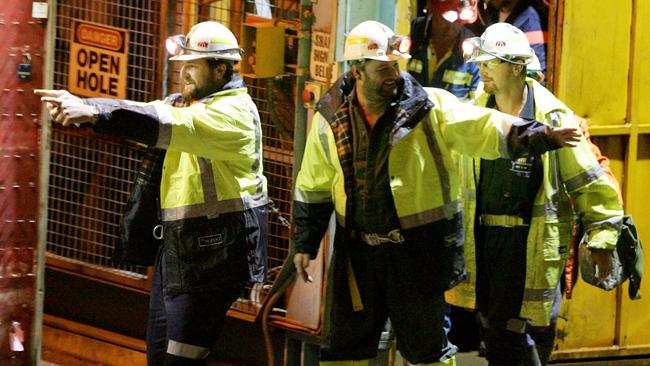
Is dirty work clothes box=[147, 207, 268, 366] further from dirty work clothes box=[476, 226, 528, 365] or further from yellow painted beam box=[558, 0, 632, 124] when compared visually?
yellow painted beam box=[558, 0, 632, 124]

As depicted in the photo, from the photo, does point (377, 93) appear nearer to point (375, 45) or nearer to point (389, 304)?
point (375, 45)

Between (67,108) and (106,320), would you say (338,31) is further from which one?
(106,320)

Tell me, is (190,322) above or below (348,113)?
below

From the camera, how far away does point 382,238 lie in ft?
23.1

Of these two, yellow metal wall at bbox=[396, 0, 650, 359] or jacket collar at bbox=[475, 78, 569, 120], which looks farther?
yellow metal wall at bbox=[396, 0, 650, 359]

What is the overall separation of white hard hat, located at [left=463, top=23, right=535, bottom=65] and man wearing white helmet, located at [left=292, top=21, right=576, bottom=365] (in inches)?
26.5

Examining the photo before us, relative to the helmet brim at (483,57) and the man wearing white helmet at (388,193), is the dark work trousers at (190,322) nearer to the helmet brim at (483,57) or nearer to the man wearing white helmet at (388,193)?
the man wearing white helmet at (388,193)

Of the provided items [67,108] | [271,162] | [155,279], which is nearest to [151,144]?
[67,108]

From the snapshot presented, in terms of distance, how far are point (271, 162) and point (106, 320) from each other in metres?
1.90

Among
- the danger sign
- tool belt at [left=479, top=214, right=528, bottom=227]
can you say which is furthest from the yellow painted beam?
the danger sign

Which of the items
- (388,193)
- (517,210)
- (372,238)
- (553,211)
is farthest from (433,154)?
(553,211)

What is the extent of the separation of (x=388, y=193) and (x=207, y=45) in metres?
1.16

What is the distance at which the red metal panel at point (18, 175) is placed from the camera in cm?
742

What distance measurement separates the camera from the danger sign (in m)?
9.59
